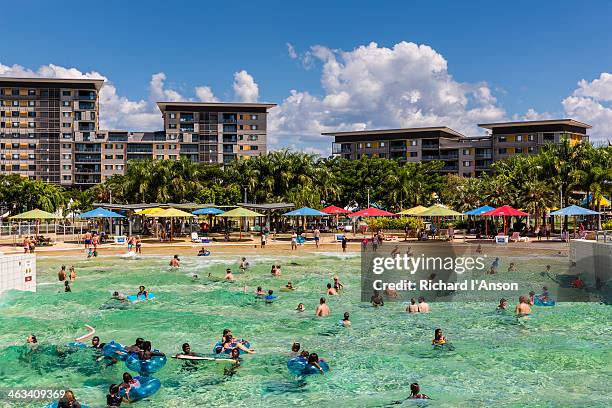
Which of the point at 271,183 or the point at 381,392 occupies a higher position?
the point at 271,183

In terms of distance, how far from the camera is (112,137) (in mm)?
107062

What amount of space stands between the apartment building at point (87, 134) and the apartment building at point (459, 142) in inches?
819

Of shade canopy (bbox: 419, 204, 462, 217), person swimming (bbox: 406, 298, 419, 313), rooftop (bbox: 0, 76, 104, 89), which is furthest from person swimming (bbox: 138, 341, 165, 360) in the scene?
rooftop (bbox: 0, 76, 104, 89)

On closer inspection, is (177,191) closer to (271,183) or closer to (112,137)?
(271,183)

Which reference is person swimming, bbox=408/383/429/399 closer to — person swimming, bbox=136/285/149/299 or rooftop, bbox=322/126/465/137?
person swimming, bbox=136/285/149/299

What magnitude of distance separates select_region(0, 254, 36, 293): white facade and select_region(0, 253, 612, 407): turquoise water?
0.49 m

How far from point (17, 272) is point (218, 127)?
8935 centimetres

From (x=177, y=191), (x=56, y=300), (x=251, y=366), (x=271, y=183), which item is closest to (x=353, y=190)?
(x=271, y=183)

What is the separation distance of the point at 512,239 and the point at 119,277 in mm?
31817

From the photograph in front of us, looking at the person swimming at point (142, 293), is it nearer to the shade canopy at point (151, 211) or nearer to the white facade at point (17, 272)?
the white facade at point (17, 272)

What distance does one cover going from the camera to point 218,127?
110062mm

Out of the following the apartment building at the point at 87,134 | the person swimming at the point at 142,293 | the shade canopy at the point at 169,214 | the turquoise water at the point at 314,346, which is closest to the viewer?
the turquoise water at the point at 314,346

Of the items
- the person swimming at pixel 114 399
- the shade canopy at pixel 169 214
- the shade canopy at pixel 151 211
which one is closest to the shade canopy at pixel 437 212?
the shade canopy at pixel 169 214

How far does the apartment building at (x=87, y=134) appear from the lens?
341 ft
